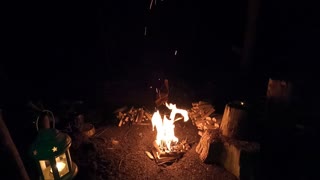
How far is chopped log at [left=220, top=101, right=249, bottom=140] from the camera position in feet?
15.9

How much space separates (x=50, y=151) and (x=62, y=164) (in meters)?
0.70

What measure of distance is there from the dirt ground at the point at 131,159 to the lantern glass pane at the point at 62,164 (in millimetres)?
549

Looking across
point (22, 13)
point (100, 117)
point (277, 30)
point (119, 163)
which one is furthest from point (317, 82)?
point (22, 13)

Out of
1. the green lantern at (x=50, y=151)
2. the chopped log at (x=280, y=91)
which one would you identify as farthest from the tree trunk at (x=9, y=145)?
the chopped log at (x=280, y=91)

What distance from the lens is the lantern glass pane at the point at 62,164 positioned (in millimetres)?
4305

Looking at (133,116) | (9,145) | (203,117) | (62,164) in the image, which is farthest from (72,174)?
(203,117)

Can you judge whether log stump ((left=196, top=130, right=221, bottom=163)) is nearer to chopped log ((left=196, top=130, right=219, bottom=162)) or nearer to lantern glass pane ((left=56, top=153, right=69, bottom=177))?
chopped log ((left=196, top=130, right=219, bottom=162))

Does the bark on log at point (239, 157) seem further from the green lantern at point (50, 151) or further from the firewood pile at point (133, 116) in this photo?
the green lantern at point (50, 151)

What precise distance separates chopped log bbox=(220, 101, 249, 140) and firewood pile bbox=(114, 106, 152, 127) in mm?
2739

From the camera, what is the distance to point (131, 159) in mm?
5500

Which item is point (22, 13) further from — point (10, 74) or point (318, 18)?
point (318, 18)

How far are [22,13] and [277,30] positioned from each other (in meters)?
9.82

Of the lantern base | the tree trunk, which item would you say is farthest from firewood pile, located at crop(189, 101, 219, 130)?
the tree trunk

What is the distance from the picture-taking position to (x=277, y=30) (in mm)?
8453
